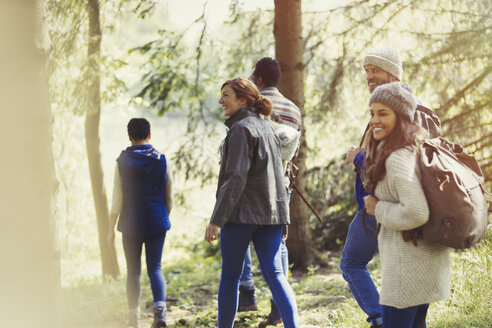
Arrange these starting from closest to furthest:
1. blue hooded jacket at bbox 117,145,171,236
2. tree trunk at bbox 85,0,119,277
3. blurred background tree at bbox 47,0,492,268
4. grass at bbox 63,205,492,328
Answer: grass at bbox 63,205,492,328, blue hooded jacket at bbox 117,145,171,236, blurred background tree at bbox 47,0,492,268, tree trunk at bbox 85,0,119,277

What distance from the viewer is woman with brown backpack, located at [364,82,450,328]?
2553 mm

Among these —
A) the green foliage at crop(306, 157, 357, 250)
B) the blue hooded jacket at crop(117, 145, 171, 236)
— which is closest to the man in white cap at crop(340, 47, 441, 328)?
the blue hooded jacket at crop(117, 145, 171, 236)

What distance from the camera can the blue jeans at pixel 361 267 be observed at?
355 cm

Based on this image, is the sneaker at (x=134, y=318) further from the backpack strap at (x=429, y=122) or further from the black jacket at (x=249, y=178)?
the backpack strap at (x=429, y=122)

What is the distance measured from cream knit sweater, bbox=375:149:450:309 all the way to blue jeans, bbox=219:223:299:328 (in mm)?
1066

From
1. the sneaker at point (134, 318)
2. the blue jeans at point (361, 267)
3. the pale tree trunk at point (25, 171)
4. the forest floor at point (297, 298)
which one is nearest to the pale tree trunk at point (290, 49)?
the forest floor at point (297, 298)

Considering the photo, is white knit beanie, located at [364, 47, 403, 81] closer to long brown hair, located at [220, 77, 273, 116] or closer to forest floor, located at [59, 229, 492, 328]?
long brown hair, located at [220, 77, 273, 116]

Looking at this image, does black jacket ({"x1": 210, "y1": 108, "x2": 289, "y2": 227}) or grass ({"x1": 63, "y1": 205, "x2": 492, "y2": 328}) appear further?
grass ({"x1": 63, "y1": 205, "x2": 492, "y2": 328})

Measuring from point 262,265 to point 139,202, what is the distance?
1.53m

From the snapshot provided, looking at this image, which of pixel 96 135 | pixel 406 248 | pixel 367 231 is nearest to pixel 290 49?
pixel 96 135

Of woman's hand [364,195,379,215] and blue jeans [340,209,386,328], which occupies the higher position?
woman's hand [364,195,379,215]

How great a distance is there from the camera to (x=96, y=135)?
8.38 meters

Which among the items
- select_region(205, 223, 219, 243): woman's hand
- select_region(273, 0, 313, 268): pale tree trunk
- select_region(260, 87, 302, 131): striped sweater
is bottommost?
select_region(205, 223, 219, 243): woman's hand

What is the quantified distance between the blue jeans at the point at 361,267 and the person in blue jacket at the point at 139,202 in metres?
1.85
